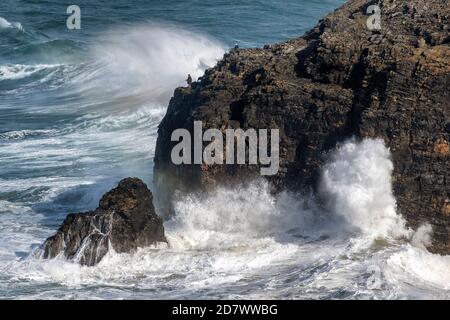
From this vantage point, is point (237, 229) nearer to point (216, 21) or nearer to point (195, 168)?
point (195, 168)

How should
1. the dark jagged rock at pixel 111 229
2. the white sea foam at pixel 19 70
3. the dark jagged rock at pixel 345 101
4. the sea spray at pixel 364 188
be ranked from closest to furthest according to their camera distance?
the dark jagged rock at pixel 111 229 → the dark jagged rock at pixel 345 101 → the sea spray at pixel 364 188 → the white sea foam at pixel 19 70

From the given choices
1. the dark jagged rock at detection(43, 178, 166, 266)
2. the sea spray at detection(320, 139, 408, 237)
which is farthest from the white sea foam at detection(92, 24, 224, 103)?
the sea spray at detection(320, 139, 408, 237)

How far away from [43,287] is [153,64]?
29982 mm

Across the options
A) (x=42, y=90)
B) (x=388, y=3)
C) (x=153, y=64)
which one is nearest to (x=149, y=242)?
(x=388, y=3)

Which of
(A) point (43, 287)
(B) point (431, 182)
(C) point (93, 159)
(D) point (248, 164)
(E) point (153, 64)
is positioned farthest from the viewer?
(E) point (153, 64)

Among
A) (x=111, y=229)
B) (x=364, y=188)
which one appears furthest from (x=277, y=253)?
(x=111, y=229)

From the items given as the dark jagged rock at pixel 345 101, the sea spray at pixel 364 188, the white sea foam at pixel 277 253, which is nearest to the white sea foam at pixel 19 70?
the dark jagged rock at pixel 345 101

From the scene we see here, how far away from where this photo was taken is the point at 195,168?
22.9 metres

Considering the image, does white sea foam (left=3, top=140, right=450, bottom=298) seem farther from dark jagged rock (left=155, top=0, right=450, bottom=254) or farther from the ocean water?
dark jagged rock (left=155, top=0, right=450, bottom=254)

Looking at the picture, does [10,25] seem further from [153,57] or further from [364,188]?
[364,188]

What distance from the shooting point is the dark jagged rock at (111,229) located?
2048 centimetres

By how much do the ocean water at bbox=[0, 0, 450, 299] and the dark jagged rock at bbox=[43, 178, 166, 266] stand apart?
27 centimetres

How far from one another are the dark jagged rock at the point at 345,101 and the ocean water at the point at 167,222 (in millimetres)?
453

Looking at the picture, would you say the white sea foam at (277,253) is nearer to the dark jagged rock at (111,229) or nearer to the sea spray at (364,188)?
the sea spray at (364,188)
